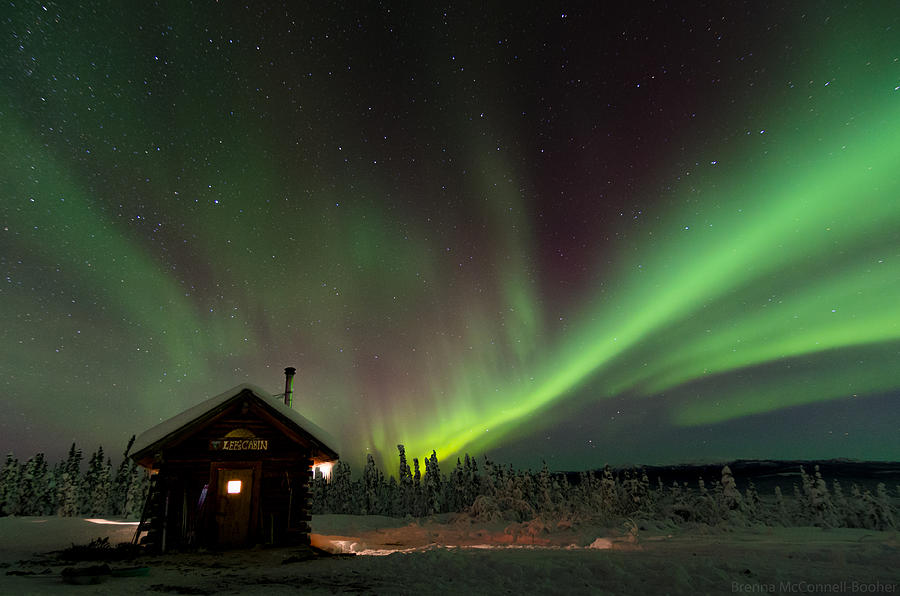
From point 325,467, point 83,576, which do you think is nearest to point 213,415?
point 325,467

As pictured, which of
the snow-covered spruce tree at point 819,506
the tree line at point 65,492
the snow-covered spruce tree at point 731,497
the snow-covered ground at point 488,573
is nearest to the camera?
the snow-covered ground at point 488,573

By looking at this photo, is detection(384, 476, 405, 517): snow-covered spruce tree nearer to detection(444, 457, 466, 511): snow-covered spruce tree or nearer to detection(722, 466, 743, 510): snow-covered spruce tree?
detection(444, 457, 466, 511): snow-covered spruce tree

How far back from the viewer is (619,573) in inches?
321

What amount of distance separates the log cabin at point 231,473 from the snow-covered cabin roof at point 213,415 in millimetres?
33

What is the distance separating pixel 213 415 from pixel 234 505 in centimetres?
303

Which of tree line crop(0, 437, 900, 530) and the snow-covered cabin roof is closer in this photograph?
the snow-covered cabin roof

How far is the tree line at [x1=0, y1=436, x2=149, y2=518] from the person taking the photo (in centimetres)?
5288

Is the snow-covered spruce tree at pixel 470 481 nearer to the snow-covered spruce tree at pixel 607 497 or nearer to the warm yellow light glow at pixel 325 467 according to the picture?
the snow-covered spruce tree at pixel 607 497

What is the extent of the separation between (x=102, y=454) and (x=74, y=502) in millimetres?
18177

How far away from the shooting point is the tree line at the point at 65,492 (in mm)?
52875

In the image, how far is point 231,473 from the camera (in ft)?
48.3

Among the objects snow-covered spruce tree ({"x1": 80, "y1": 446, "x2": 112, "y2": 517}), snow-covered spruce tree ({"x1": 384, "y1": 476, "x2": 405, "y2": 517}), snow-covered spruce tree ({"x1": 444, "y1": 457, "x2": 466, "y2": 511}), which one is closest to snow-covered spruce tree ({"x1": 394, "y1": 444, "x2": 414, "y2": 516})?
snow-covered spruce tree ({"x1": 384, "y1": 476, "x2": 405, "y2": 517})

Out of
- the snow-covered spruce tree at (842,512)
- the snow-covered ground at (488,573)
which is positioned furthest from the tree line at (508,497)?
the snow-covered ground at (488,573)

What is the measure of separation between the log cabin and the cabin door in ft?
0.10
